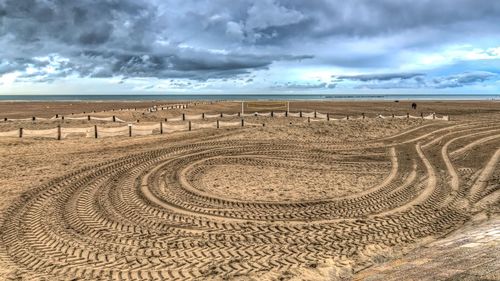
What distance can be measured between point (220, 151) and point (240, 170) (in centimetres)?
330

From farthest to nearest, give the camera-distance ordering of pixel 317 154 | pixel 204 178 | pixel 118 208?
pixel 317 154, pixel 204 178, pixel 118 208

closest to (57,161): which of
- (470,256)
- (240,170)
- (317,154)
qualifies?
(240,170)

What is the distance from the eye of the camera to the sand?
685 cm

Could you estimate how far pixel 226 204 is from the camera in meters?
10.2

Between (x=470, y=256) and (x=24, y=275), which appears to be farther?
(x=24, y=275)

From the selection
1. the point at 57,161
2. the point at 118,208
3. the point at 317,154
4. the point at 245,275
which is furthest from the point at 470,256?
the point at 57,161

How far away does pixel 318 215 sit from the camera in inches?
370

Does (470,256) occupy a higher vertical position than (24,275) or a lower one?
higher

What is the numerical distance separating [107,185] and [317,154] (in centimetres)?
931

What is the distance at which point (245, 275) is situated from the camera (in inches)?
245

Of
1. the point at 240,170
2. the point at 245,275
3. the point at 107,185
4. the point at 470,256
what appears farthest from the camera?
the point at 240,170

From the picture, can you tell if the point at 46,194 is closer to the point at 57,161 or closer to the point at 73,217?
the point at 73,217

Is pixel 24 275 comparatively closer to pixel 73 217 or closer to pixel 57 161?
pixel 73 217

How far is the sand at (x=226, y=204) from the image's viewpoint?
685 centimetres
